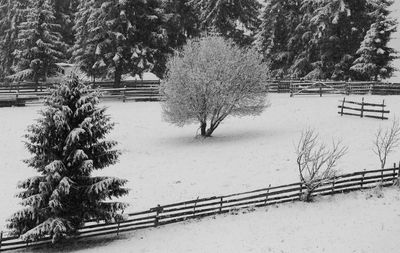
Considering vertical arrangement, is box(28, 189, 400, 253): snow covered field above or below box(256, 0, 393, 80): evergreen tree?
below

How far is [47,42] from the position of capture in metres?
47.1

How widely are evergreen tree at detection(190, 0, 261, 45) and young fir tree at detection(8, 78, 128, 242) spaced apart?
107 feet

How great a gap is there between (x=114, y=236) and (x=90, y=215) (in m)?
1.99

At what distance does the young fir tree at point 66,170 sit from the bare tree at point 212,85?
500 inches

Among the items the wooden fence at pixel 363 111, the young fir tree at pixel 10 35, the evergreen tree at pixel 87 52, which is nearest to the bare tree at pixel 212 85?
the wooden fence at pixel 363 111

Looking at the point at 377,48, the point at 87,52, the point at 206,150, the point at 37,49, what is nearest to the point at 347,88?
the point at 377,48

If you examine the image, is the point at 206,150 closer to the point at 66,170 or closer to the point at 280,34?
the point at 66,170

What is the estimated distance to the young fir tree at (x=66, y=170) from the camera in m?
18.4

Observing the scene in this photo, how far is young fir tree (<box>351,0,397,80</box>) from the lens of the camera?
150 ft

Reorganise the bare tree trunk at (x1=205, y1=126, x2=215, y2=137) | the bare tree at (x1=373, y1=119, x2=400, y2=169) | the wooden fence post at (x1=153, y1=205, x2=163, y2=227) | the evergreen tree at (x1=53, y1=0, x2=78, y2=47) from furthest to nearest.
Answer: the evergreen tree at (x1=53, y1=0, x2=78, y2=47), the bare tree trunk at (x1=205, y1=126, x2=215, y2=137), the bare tree at (x1=373, y1=119, x2=400, y2=169), the wooden fence post at (x1=153, y1=205, x2=163, y2=227)

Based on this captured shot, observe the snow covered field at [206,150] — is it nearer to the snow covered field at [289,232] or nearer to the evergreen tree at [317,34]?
the snow covered field at [289,232]

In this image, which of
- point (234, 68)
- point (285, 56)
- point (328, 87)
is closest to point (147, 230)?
point (234, 68)

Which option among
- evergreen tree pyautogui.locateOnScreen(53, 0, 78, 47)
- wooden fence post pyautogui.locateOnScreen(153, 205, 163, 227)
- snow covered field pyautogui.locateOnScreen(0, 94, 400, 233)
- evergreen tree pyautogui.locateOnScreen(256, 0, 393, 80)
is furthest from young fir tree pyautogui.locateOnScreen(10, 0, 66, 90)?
wooden fence post pyautogui.locateOnScreen(153, 205, 163, 227)

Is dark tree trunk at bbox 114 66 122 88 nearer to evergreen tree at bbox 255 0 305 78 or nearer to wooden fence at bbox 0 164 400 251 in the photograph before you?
evergreen tree at bbox 255 0 305 78
